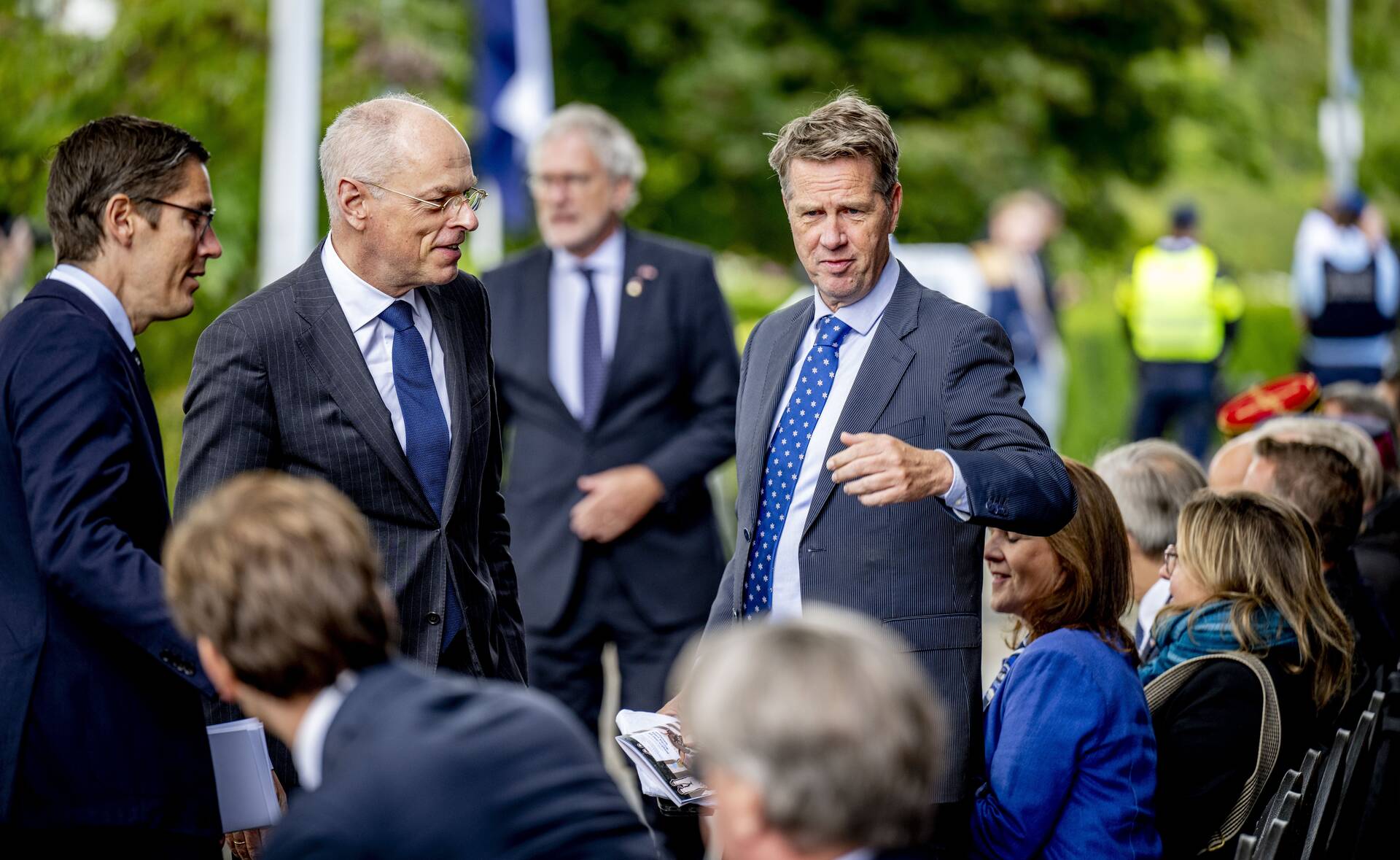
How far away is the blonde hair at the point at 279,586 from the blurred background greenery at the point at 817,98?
404 inches

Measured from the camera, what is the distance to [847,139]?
3436 mm

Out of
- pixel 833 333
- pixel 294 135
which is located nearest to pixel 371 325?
pixel 833 333

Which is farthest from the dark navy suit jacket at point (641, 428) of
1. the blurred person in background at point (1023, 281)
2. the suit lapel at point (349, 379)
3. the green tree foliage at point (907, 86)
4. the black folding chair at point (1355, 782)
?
the green tree foliage at point (907, 86)

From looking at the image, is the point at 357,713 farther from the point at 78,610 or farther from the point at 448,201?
the point at 448,201

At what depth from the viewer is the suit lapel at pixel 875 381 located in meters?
3.39

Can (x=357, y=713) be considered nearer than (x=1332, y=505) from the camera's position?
Yes

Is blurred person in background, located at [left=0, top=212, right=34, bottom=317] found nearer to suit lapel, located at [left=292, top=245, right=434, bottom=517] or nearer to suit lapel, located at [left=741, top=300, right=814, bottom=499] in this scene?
suit lapel, located at [left=292, top=245, right=434, bottom=517]

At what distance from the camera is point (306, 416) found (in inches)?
134

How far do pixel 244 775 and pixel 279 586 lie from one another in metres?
1.18

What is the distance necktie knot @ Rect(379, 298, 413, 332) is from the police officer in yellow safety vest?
987 cm

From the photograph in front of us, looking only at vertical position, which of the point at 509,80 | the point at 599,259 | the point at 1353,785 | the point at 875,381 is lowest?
the point at 1353,785

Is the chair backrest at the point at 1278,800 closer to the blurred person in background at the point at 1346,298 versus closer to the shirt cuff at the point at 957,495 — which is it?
the shirt cuff at the point at 957,495

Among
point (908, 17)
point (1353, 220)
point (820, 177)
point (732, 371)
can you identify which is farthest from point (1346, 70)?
point (820, 177)

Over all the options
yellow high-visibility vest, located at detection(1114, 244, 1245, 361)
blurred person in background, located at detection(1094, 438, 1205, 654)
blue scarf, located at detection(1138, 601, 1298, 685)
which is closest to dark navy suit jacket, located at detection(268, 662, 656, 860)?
blue scarf, located at detection(1138, 601, 1298, 685)
